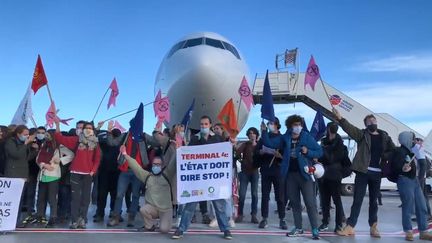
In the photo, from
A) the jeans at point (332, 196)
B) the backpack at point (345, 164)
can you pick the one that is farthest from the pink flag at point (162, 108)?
the backpack at point (345, 164)

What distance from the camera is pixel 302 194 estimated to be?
670cm

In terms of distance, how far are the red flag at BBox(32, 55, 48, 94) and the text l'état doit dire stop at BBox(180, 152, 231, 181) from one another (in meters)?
3.54

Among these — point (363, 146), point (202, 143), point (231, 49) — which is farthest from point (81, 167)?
point (231, 49)

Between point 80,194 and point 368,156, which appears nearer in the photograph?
point 368,156

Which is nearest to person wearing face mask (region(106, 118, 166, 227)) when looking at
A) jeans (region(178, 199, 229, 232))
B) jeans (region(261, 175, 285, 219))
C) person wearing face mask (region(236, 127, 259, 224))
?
jeans (region(178, 199, 229, 232))

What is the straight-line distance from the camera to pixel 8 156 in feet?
22.9

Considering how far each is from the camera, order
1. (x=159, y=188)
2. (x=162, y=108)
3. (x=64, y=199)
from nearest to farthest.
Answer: (x=159, y=188) → (x=64, y=199) → (x=162, y=108)

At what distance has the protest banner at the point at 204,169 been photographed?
649 centimetres

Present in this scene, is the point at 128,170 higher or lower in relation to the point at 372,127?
lower

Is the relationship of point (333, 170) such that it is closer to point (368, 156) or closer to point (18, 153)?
point (368, 156)

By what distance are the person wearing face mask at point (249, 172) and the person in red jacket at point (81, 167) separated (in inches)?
111

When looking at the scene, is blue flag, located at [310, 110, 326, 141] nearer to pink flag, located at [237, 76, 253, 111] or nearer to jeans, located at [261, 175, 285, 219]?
pink flag, located at [237, 76, 253, 111]

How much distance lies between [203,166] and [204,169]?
0.16ft

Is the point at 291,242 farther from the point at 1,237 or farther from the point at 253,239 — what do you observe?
the point at 1,237
